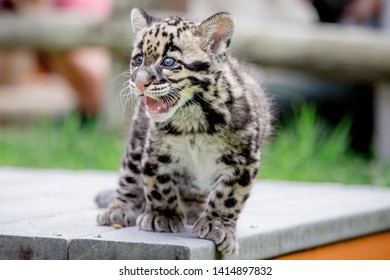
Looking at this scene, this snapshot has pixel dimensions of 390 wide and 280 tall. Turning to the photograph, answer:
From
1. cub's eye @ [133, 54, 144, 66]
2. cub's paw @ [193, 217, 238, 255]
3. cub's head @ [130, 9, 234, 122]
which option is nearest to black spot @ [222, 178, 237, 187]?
cub's paw @ [193, 217, 238, 255]

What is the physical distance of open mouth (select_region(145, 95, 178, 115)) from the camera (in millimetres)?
3842

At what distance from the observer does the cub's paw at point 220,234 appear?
13.0ft

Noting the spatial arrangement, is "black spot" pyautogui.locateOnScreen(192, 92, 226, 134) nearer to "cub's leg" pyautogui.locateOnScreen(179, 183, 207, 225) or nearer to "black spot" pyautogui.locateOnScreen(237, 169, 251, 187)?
"black spot" pyautogui.locateOnScreen(237, 169, 251, 187)

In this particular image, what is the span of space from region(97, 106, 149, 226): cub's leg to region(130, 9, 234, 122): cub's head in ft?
1.69

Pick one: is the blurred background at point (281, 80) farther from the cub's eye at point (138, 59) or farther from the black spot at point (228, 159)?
the cub's eye at point (138, 59)

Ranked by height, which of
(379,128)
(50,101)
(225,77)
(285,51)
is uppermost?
(225,77)

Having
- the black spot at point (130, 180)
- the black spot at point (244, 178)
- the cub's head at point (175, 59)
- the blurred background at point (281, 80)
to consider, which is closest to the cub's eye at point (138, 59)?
the cub's head at point (175, 59)

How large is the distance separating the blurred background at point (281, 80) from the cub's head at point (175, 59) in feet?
9.46

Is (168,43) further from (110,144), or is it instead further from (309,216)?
(110,144)

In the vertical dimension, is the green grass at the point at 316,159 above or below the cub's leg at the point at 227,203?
below

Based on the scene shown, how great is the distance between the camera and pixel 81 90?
10547 mm

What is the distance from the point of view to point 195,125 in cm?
400
